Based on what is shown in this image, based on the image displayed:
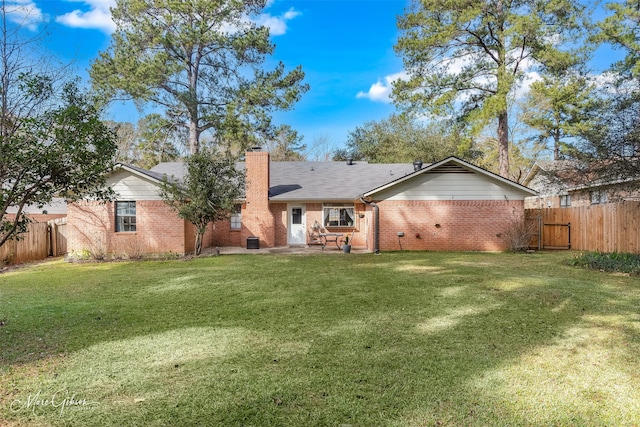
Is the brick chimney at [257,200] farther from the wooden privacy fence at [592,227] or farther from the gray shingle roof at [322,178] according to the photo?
the wooden privacy fence at [592,227]

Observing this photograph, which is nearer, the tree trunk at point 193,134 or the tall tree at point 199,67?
the tall tree at point 199,67

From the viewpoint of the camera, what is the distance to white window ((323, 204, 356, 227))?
17.5 m

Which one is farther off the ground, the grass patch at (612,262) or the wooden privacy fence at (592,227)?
the wooden privacy fence at (592,227)

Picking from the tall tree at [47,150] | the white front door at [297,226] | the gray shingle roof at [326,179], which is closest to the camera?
the tall tree at [47,150]

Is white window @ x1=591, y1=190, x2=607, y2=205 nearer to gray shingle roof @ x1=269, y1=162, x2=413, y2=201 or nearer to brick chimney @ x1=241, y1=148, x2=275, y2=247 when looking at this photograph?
gray shingle roof @ x1=269, y1=162, x2=413, y2=201

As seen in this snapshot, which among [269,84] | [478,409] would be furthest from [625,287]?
[269,84]

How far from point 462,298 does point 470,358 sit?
2.97 meters

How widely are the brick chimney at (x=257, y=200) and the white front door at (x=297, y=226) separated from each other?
3.82 feet

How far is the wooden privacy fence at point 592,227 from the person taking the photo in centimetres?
1205

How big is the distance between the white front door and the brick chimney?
1.17 meters

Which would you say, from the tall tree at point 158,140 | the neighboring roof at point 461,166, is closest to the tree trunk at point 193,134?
the tall tree at point 158,140

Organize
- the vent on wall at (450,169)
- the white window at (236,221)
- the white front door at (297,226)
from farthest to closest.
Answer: the white window at (236,221) < the white front door at (297,226) < the vent on wall at (450,169)

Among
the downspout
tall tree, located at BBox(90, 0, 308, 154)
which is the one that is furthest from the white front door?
tall tree, located at BBox(90, 0, 308, 154)

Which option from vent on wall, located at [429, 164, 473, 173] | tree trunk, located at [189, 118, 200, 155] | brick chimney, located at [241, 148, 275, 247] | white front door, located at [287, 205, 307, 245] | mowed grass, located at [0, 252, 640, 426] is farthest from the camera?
tree trunk, located at [189, 118, 200, 155]
